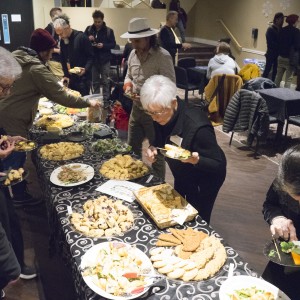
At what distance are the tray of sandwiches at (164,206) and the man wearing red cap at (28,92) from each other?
1192 millimetres

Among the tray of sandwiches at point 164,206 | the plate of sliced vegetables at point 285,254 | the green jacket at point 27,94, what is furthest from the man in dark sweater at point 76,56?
the plate of sliced vegetables at point 285,254

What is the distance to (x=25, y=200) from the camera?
3158 millimetres

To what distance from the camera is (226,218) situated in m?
3.14

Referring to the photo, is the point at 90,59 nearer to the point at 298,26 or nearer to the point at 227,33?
the point at 298,26

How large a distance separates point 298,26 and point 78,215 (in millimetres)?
7091

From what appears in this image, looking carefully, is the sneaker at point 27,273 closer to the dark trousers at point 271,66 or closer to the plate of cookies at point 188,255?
the plate of cookies at point 188,255

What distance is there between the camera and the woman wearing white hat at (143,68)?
117 inches

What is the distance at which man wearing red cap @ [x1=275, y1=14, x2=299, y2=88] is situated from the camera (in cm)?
652

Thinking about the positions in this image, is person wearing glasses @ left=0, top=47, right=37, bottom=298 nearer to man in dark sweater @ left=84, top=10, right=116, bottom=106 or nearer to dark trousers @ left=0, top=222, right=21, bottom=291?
dark trousers @ left=0, top=222, right=21, bottom=291

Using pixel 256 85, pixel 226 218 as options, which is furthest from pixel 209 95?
pixel 226 218

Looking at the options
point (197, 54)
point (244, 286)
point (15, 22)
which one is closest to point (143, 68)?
point (244, 286)

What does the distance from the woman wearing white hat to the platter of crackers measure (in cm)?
120

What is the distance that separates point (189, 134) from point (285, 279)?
82 cm

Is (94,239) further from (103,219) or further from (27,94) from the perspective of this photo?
(27,94)
